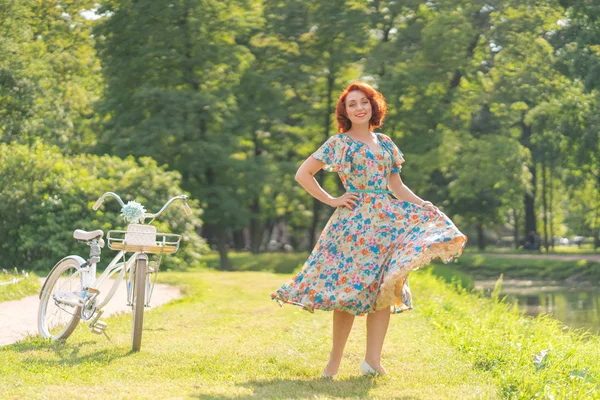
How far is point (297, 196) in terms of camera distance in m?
29.9

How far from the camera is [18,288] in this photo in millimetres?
12148

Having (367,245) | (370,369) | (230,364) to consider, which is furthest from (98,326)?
(367,245)

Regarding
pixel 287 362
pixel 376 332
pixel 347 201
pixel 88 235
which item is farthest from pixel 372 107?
pixel 88 235

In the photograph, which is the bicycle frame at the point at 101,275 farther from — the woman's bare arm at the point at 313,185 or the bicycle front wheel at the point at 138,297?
the woman's bare arm at the point at 313,185

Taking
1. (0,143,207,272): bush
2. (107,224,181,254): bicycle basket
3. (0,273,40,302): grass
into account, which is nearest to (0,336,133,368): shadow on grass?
(107,224,181,254): bicycle basket

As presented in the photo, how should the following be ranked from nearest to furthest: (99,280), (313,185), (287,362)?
1. (313,185)
2. (287,362)
3. (99,280)

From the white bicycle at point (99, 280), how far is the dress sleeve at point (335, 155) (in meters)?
1.35

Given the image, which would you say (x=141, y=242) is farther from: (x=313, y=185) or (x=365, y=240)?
(x=365, y=240)

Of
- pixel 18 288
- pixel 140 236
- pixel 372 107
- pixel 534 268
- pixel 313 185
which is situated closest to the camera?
pixel 313 185

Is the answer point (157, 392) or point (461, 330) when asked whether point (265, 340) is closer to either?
point (461, 330)

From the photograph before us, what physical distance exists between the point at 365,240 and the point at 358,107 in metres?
0.91

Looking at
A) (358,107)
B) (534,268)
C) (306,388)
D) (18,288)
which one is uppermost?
(358,107)

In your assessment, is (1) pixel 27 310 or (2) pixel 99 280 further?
(1) pixel 27 310

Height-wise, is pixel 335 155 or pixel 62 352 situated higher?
pixel 335 155
